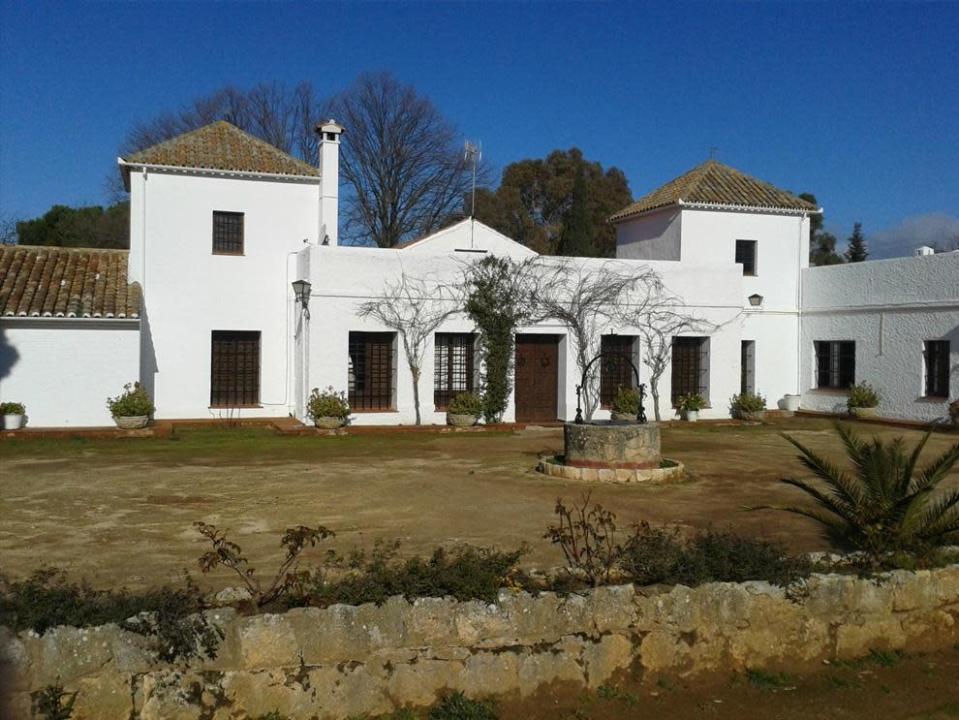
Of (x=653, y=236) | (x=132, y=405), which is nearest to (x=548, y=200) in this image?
(x=653, y=236)

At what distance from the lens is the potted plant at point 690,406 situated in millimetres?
22656

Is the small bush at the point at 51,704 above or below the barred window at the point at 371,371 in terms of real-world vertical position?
below

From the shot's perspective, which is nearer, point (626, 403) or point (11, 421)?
point (11, 421)

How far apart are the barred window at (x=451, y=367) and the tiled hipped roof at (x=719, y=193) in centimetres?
764

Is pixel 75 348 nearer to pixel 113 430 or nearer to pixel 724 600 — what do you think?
pixel 113 430

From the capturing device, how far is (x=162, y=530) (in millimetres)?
9258

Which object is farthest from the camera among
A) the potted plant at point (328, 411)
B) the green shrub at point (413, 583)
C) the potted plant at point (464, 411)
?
the potted plant at point (464, 411)

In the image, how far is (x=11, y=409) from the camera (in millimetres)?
18125

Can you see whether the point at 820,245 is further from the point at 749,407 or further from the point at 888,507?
the point at 888,507

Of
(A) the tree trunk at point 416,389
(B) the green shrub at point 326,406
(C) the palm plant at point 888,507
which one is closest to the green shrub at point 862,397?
(A) the tree trunk at point 416,389

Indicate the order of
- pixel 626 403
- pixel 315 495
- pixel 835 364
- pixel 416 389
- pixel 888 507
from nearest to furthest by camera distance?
pixel 888 507 → pixel 315 495 → pixel 416 389 → pixel 626 403 → pixel 835 364

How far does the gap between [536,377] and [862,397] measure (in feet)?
28.5

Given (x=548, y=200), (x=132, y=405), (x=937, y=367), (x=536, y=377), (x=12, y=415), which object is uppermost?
(x=548, y=200)

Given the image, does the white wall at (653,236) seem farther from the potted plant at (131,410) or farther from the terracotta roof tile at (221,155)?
the potted plant at (131,410)
